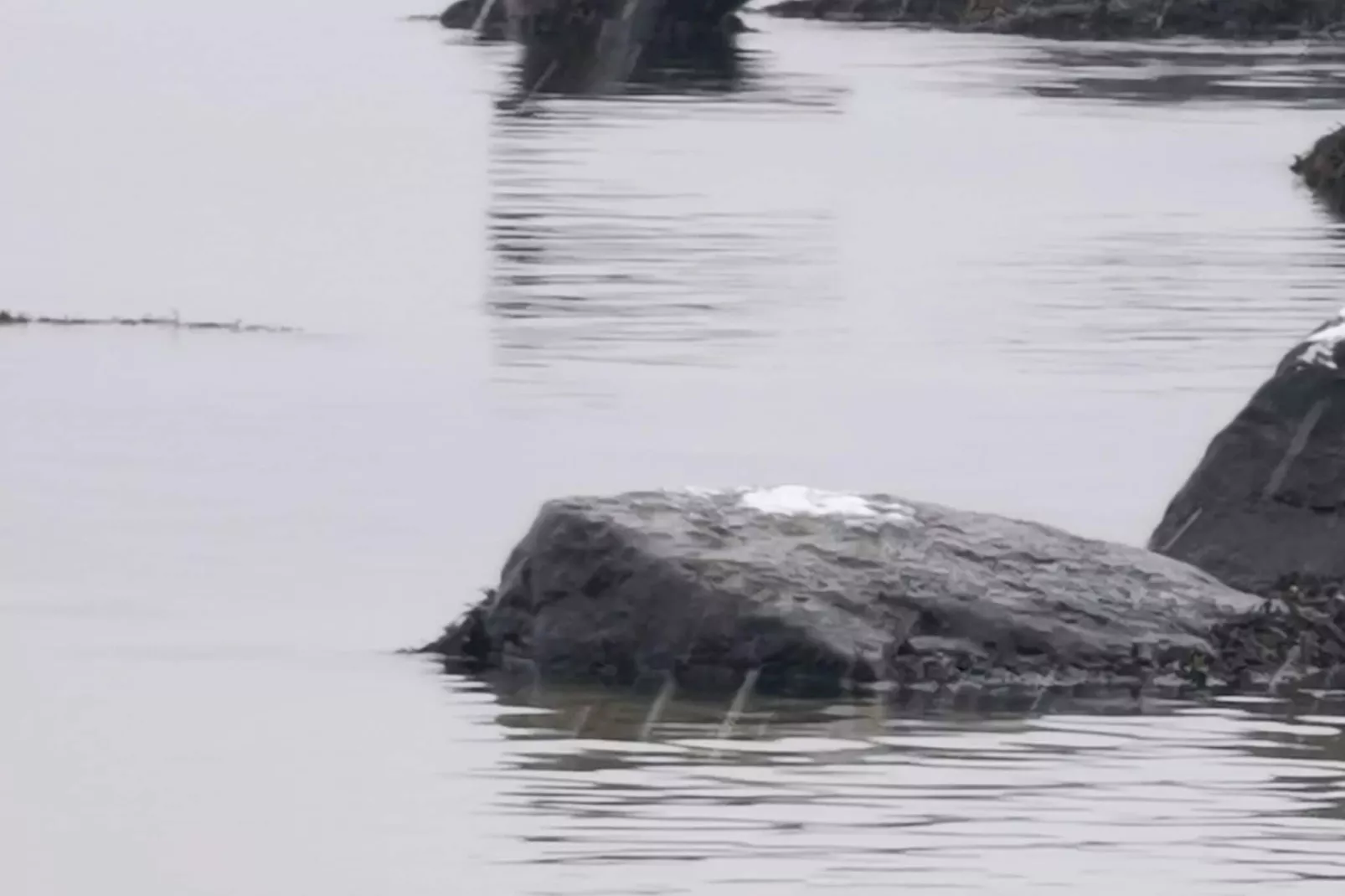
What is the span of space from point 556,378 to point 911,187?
20.0m

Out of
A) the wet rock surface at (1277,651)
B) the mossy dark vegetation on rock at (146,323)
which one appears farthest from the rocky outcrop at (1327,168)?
the wet rock surface at (1277,651)

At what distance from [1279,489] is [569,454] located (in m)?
4.77

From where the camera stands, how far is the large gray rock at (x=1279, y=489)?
50.6ft

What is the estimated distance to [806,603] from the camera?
1383 centimetres

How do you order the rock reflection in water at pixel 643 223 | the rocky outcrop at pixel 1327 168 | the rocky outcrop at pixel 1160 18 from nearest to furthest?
the rock reflection in water at pixel 643 223, the rocky outcrop at pixel 1327 168, the rocky outcrop at pixel 1160 18

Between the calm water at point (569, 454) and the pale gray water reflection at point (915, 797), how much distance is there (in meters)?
0.02

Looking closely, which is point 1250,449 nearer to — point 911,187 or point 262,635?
point 262,635

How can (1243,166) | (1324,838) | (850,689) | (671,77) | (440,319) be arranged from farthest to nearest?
1. (671,77)
2. (1243,166)
3. (440,319)
4. (850,689)
5. (1324,838)

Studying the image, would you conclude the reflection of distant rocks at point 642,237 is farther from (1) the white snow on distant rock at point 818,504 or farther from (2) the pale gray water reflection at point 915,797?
(2) the pale gray water reflection at point 915,797

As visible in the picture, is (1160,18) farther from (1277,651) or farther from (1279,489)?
(1277,651)

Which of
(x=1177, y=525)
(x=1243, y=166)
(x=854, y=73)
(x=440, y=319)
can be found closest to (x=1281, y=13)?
(x=854, y=73)

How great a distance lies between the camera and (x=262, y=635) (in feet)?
47.9

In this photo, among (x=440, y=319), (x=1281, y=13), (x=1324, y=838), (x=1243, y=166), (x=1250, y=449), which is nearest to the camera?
(x=1324, y=838)

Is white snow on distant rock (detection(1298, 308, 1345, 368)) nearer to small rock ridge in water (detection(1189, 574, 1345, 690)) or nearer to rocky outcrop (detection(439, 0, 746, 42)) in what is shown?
small rock ridge in water (detection(1189, 574, 1345, 690))
